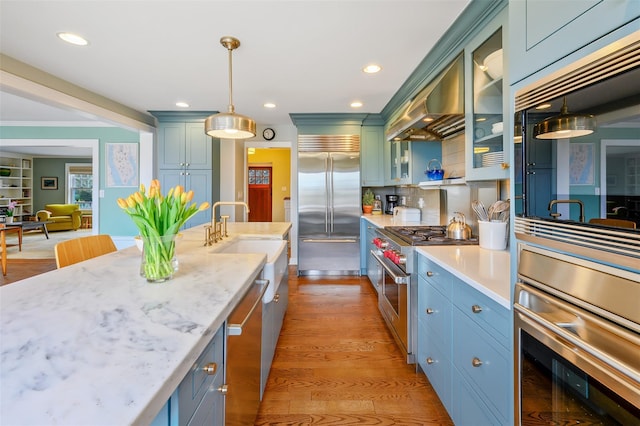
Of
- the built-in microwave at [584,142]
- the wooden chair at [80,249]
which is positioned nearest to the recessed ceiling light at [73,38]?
the wooden chair at [80,249]

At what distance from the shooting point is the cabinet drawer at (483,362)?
3.65ft

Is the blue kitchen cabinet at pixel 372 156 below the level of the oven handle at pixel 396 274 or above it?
above

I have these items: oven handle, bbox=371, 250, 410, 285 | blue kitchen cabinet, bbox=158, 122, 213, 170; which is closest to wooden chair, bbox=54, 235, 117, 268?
oven handle, bbox=371, 250, 410, 285

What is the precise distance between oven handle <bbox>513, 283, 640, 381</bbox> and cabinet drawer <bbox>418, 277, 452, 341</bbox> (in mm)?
642

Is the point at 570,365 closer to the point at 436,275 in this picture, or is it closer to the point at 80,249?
the point at 436,275

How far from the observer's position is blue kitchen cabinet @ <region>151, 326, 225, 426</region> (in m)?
0.64

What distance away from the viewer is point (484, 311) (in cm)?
126

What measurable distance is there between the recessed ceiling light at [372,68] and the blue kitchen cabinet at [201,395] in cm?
268

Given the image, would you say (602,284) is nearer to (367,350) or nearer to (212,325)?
(212,325)

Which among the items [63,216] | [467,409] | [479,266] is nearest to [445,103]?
[479,266]

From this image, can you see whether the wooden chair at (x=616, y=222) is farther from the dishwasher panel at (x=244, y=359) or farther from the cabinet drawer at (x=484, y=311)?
the dishwasher panel at (x=244, y=359)

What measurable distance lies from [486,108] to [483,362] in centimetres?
141

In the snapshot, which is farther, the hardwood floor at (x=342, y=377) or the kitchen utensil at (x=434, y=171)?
the kitchen utensil at (x=434, y=171)

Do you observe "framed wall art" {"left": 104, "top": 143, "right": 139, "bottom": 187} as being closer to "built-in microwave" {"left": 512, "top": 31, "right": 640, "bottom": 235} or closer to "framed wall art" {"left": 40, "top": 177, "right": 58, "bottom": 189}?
"built-in microwave" {"left": 512, "top": 31, "right": 640, "bottom": 235}
